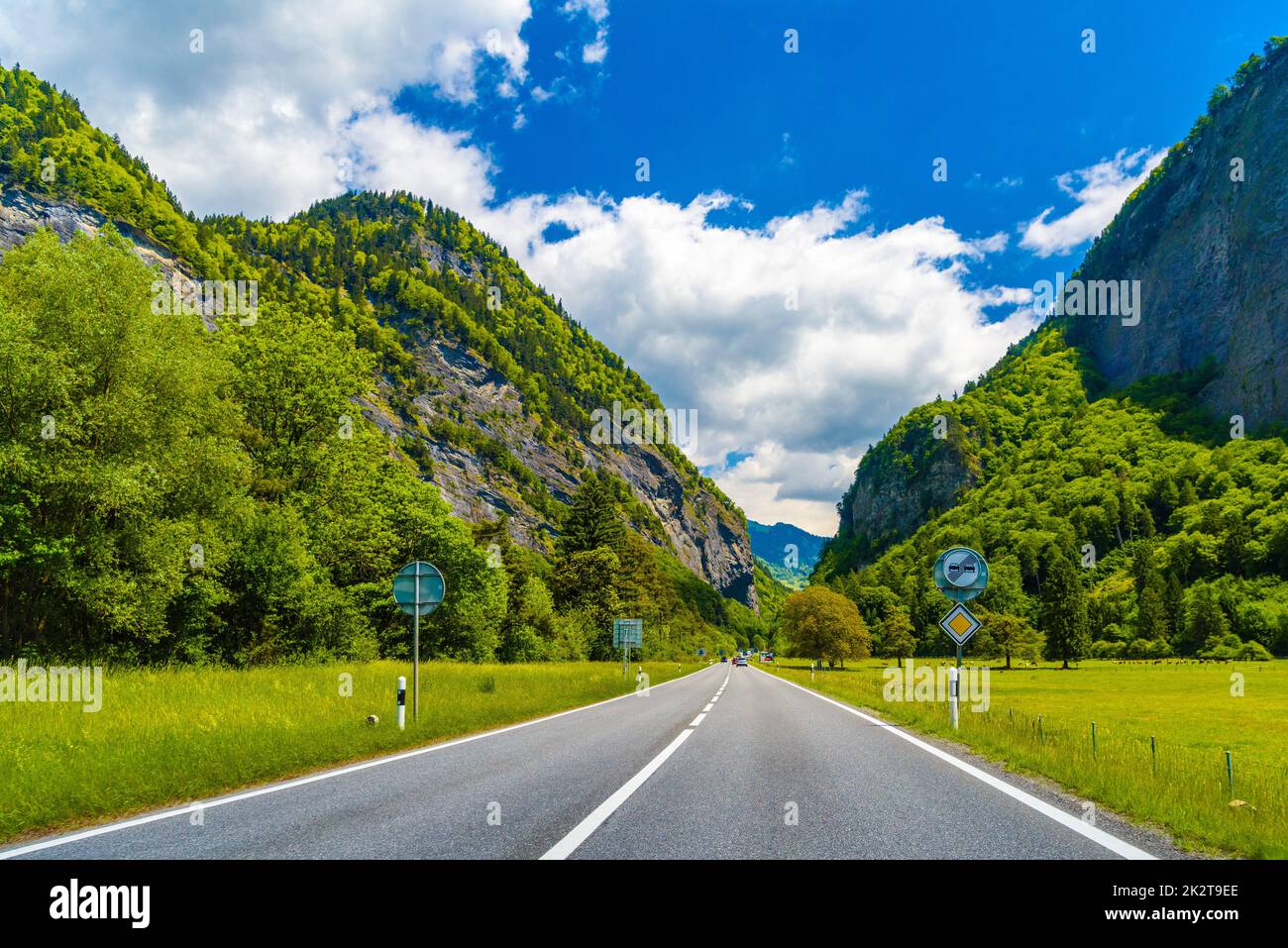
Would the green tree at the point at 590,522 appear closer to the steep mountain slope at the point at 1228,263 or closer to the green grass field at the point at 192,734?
the green grass field at the point at 192,734

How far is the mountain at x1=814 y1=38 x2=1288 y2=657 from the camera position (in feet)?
389

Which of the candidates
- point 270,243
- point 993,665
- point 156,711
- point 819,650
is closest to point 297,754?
point 156,711

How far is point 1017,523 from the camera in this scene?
17100 cm

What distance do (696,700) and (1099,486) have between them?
178 metres

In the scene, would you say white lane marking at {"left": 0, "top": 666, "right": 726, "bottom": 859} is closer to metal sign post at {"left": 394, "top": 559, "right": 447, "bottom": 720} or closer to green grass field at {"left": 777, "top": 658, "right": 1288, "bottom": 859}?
metal sign post at {"left": 394, "top": 559, "right": 447, "bottom": 720}

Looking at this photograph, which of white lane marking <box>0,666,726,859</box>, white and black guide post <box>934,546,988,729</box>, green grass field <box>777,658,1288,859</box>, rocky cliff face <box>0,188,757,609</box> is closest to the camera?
white lane marking <box>0,666,726,859</box>

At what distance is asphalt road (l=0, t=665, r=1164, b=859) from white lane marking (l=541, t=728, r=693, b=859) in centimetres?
2

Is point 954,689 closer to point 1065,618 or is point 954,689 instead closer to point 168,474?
point 168,474

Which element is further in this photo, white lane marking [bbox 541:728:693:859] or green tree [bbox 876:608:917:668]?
green tree [bbox 876:608:917:668]

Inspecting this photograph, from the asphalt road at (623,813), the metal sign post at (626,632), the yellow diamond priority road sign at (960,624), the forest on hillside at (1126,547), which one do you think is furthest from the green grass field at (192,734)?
the forest on hillside at (1126,547)

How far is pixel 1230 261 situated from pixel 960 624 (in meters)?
208

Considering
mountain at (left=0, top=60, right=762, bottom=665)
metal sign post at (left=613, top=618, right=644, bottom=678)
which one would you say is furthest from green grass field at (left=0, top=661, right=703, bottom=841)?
metal sign post at (left=613, top=618, right=644, bottom=678)

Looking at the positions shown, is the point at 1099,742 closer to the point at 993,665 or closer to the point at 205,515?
the point at 205,515

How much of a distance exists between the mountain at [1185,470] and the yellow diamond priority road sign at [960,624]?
9350cm
